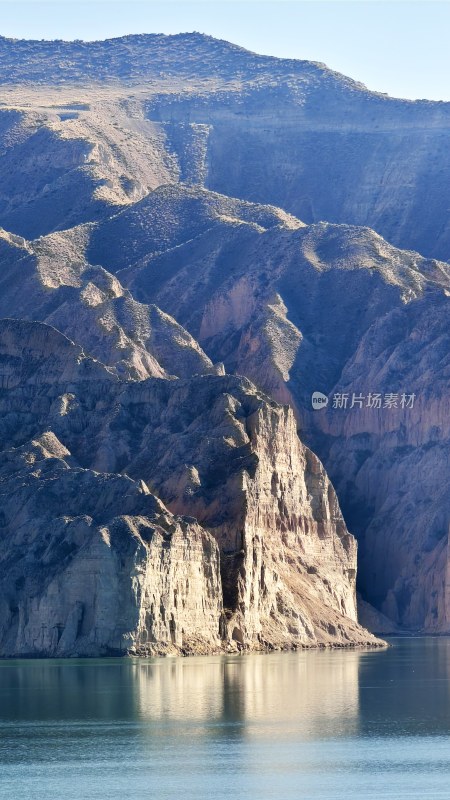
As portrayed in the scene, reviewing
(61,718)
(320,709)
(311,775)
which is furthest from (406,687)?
(311,775)

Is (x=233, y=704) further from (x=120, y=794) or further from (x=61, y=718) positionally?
(x=120, y=794)

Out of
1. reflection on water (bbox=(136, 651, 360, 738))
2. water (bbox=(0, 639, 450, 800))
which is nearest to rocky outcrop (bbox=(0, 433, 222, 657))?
reflection on water (bbox=(136, 651, 360, 738))

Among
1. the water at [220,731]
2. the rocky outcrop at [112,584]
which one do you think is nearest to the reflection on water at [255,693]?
the water at [220,731]

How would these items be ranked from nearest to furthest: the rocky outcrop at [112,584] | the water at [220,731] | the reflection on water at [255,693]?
the water at [220,731] < the reflection on water at [255,693] < the rocky outcrop at [112,584]

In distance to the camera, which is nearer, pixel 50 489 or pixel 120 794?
pixel 120 794

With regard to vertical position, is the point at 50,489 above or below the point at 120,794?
above

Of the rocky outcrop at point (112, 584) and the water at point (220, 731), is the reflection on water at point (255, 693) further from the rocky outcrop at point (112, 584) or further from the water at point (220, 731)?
the rocky outcrop at point (112, 584)

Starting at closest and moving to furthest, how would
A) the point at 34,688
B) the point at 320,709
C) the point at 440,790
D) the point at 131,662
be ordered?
the point at 440,790, the point at 320,709, the point at 34,688, the point at 131,662

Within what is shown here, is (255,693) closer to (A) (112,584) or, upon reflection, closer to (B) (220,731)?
(B) (220,731)

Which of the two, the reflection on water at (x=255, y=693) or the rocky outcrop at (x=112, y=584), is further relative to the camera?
the rocky outcrop at (x=112, y=584)
